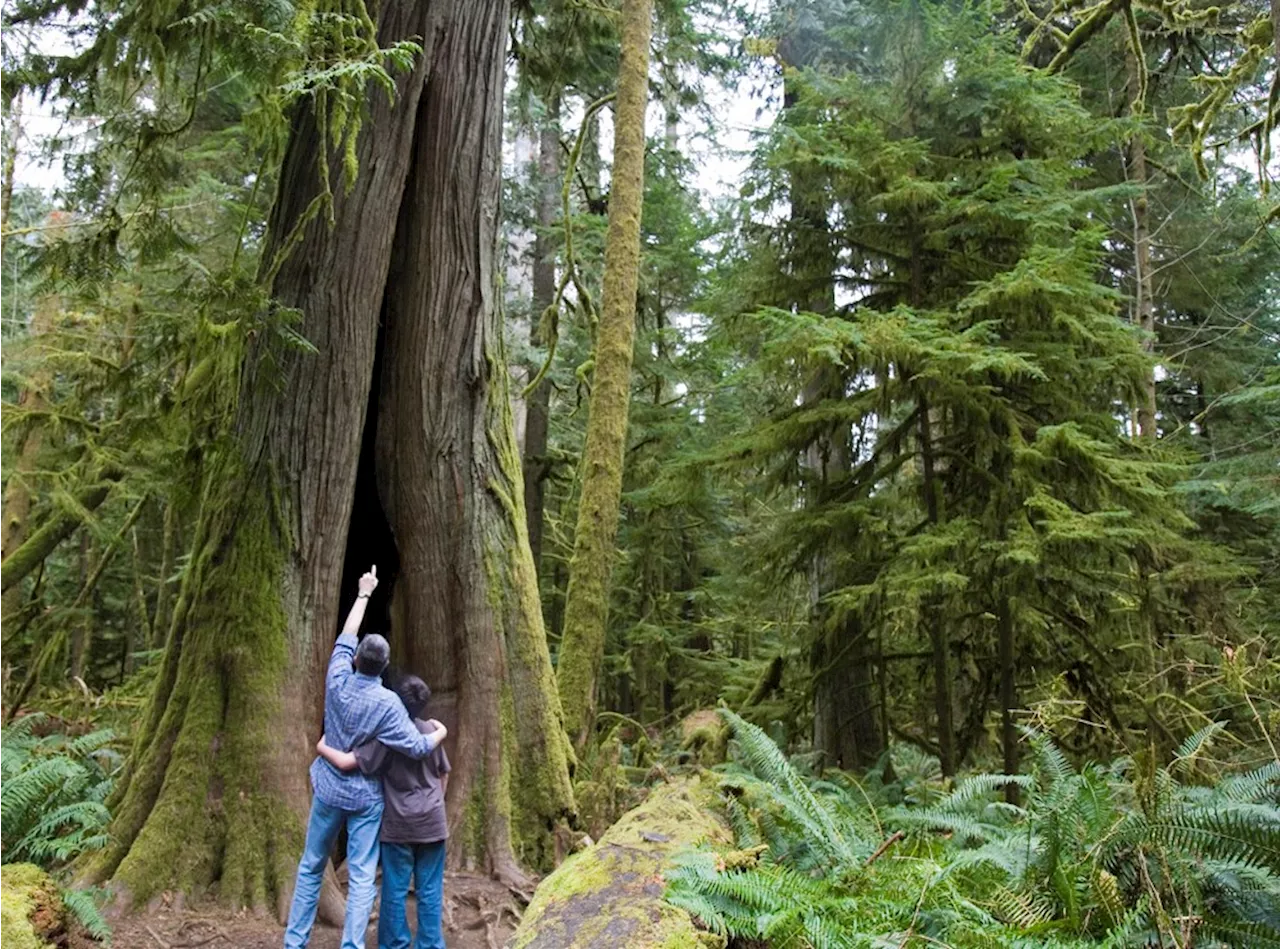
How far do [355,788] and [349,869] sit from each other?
396 millimetres

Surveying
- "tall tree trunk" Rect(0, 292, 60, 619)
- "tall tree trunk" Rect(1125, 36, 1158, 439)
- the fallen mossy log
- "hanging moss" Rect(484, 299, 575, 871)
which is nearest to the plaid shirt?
the fallen mossy log

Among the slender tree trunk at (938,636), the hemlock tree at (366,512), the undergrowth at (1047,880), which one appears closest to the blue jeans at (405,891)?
the hemlock tree at (366,512)

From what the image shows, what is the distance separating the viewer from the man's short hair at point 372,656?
189 inches

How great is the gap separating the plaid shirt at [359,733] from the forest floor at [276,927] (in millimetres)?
904

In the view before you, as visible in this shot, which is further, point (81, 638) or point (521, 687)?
point (81, 638)

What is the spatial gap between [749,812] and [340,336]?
13.0ft

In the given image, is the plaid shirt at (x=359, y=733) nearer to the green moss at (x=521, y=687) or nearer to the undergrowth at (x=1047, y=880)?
the green moss at (x=521, y=687)

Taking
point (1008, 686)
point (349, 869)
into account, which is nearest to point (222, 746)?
point (349, 869)

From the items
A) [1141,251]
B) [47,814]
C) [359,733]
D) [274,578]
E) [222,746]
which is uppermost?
[1141,251]

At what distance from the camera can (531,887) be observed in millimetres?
5719

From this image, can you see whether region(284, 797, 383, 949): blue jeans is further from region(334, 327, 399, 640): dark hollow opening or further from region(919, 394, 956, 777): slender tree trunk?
region(919, 394, 956, 777): slender tree trunk

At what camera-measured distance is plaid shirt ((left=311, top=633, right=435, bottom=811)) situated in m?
4.74

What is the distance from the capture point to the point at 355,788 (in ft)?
15.6

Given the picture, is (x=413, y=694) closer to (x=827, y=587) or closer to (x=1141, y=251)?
(x=827, y=587)
